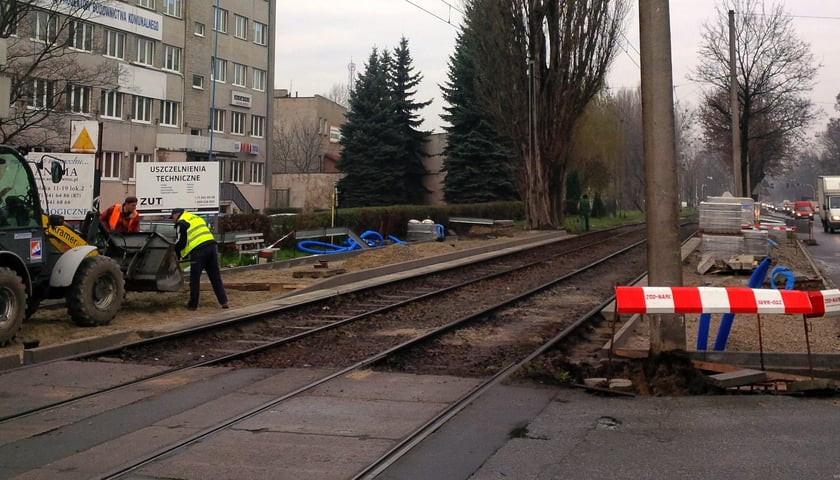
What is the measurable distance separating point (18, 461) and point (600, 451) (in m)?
4.07

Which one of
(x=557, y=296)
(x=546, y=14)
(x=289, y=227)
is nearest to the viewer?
(x=557, y=296)

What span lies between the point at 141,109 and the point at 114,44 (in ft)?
13.0

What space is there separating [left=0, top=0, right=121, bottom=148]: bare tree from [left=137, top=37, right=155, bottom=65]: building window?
3634mm

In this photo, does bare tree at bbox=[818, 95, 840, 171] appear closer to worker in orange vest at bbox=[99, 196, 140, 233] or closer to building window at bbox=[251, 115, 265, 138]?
building window at bbox=[251, 115, 265, 138]

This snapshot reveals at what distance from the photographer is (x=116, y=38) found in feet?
156

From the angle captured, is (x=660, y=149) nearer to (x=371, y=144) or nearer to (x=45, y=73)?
(x=45, y=73)

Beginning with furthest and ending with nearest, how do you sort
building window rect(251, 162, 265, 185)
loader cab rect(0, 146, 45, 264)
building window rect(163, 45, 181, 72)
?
building window rect(251, 162, 265, 185) < building window rect(163, 45, 181, 72) < loader cab rect(0, 146, 45, 264)

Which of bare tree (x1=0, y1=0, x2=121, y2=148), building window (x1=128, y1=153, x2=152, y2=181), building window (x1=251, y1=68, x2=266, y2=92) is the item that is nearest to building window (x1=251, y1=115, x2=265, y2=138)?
building window (x1=251, y1=68, x2=266, y2=92)

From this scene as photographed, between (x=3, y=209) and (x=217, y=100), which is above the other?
(x=217, y=100)

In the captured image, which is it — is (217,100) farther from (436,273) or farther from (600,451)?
(600,451)

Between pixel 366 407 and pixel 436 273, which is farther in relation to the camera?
pixel 436 273

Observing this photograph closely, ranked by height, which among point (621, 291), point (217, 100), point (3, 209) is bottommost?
point (621, 291)

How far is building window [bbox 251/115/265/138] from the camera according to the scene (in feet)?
198

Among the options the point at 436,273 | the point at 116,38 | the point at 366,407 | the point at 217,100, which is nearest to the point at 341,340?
the point at 366,407
